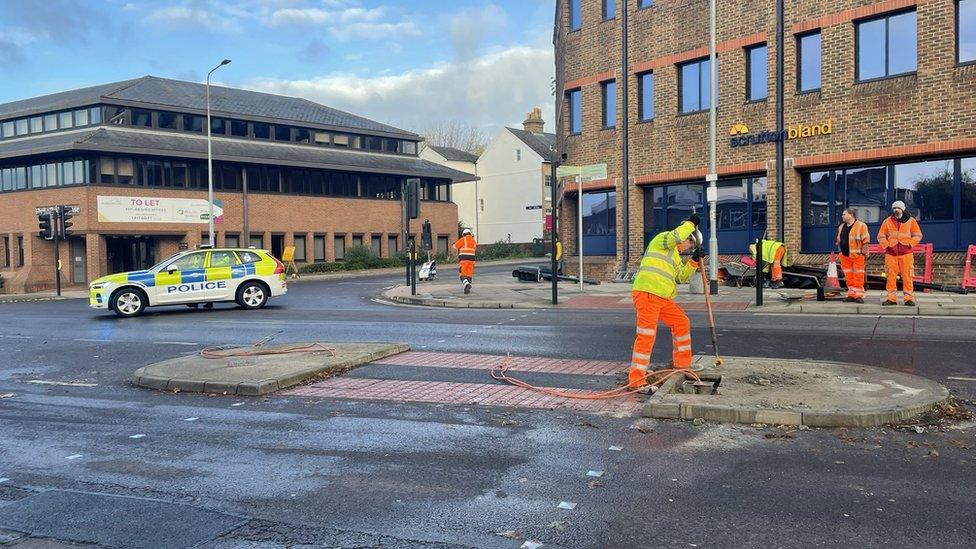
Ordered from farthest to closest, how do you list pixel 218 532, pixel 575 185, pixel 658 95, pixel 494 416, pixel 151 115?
pixel 151 115 → pixel 575 185 → pixel 658 95 → pixel 494 416 → pixel 218 532

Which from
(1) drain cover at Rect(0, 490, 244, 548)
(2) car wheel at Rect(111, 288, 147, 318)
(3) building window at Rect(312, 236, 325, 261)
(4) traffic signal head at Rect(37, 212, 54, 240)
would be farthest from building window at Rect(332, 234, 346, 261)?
(1) drain cover at Rect(0, 490, 244, 548)

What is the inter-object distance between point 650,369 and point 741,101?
15.6 m

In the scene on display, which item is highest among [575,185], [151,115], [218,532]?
[151,115]

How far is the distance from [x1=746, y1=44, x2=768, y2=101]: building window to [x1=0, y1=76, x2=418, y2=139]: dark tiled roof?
1155 inches

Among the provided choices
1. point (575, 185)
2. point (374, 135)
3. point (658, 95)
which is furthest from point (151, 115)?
point (658, 95)

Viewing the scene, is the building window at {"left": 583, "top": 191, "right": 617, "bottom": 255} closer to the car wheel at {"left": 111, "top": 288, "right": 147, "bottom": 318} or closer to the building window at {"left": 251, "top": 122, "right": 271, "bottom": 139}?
the car wheel at {"left": 111, "top": 288, "right": 147, "bottom": 318}

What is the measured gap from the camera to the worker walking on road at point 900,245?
1470 centimetres

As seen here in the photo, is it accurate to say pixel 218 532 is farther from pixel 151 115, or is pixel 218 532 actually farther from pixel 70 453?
pixel 151 115

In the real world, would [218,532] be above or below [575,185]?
below

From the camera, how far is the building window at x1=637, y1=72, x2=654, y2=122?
24.8m

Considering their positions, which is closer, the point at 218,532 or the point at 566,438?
the point at 218,532

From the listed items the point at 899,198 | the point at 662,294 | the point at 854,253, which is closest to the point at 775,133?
the point at 899,198

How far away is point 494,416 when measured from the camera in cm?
687

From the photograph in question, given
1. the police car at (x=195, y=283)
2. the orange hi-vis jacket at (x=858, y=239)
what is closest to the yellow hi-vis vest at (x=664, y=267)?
the orange hi-vis jacket at (x=858, y=239)
